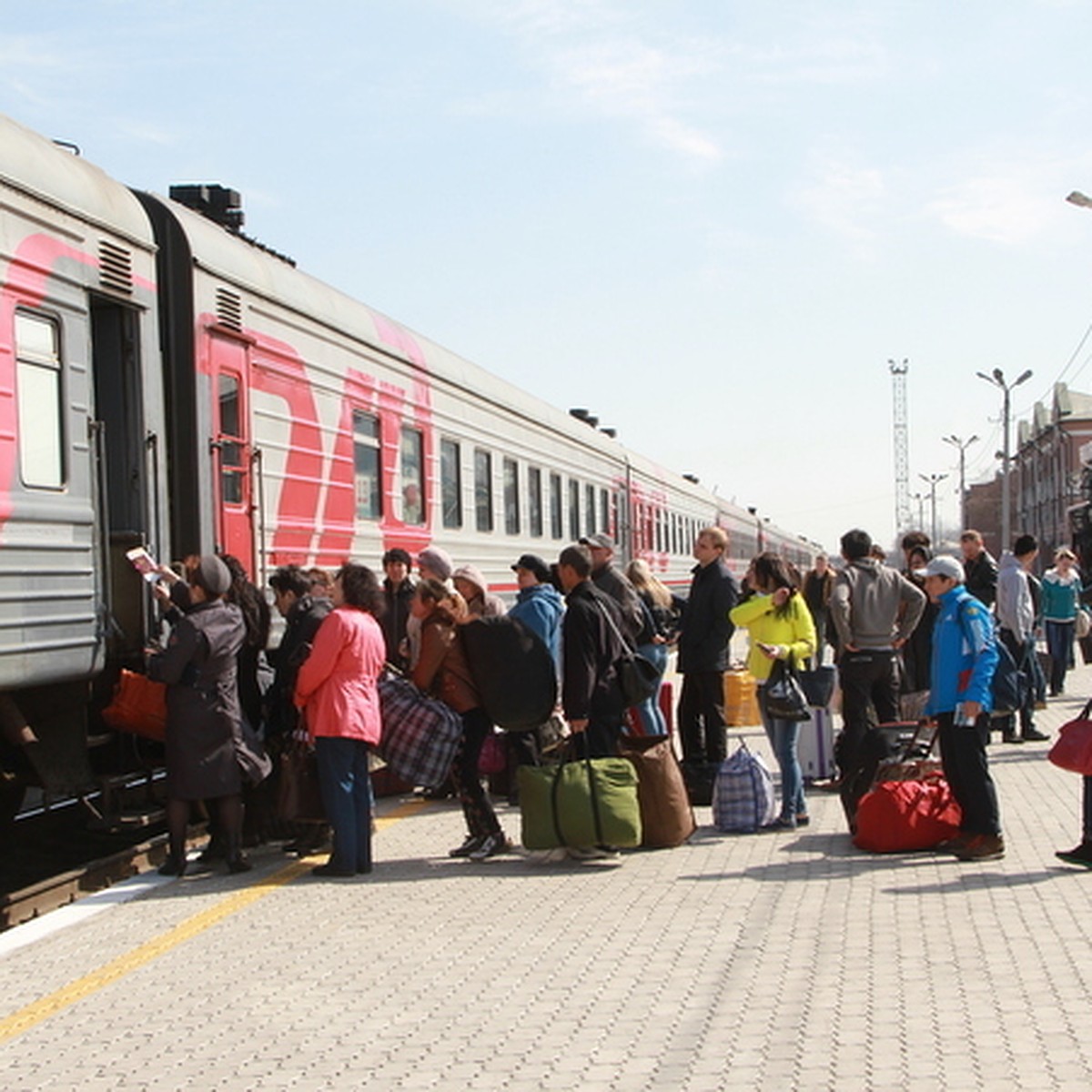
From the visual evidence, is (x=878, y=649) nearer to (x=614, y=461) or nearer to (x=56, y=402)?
(x=56, y=402)

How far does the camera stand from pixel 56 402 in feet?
27.6

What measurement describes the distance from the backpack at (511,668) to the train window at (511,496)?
8.26m

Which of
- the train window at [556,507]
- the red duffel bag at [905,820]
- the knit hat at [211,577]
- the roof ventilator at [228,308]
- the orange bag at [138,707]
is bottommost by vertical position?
the red duffel bag at [905,820]

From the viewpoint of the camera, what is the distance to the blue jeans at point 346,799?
8.56m

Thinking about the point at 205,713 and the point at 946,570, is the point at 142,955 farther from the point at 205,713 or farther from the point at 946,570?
the point at 946,570

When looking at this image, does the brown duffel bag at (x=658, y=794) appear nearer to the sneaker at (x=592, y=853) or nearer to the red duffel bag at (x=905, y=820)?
the sneaker at (x=592, y=853)

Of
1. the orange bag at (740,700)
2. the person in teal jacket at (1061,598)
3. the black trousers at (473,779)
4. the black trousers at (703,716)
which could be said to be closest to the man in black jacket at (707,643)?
the black trousers at (703,716)

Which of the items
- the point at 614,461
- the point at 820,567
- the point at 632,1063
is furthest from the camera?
the point at 614,461

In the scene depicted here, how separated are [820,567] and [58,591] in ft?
19.9

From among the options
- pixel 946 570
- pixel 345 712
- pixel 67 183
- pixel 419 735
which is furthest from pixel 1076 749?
pixel 67 183

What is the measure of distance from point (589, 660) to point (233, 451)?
2.80 m

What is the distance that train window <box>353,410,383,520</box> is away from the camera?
12555 mm

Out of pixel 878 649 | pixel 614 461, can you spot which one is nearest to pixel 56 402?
pixel 878 649

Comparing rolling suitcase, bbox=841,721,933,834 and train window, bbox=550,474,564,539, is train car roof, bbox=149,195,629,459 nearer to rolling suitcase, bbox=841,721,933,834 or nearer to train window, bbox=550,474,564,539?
train window, bbox=550,474,564,539
